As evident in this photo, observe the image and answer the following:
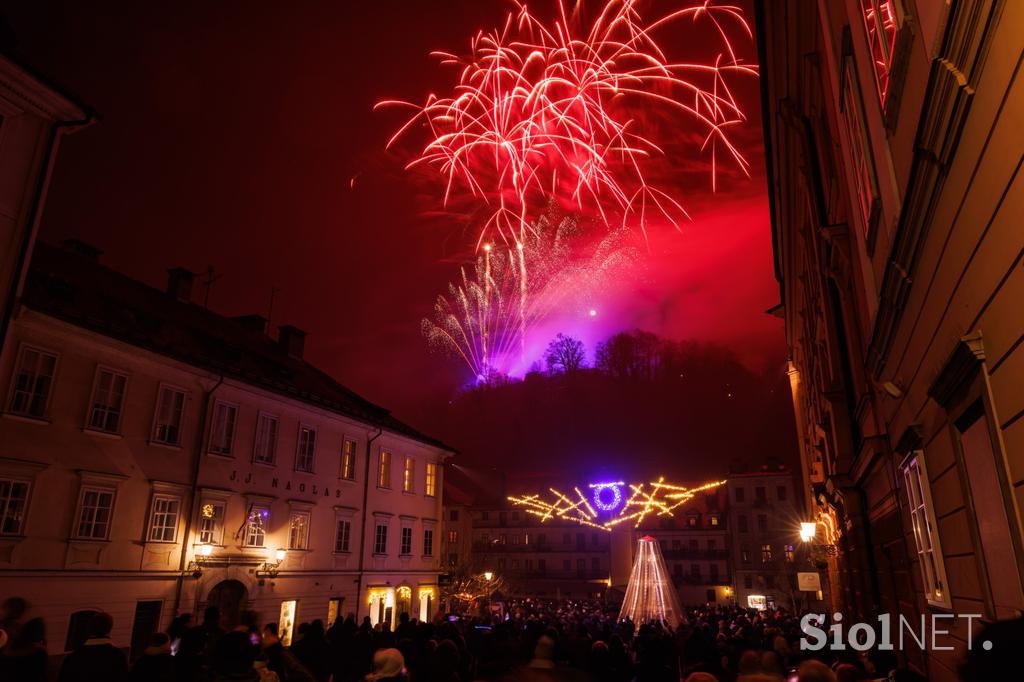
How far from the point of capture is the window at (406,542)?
31.3m

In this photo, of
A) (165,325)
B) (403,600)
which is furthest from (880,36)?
(403,600)

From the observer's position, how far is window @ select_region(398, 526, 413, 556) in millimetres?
31266

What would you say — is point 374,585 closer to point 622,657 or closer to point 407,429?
point 407,429

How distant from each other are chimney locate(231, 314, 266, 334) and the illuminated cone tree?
21.9 m

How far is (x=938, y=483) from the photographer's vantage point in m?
6.14

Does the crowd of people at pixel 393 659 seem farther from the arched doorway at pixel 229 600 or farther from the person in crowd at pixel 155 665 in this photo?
the arched doorway at pixel 229 600

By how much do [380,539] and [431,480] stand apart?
556 centimetres

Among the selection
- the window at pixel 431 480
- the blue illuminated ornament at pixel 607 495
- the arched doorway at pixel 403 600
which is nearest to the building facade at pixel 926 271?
the blue illuminated ornament at pixel 607 495

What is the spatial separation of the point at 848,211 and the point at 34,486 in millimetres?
19316

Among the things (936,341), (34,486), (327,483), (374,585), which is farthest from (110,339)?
(936,341)

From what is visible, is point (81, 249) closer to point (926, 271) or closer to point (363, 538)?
point (363, 538)

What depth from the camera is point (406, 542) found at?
31.7 m

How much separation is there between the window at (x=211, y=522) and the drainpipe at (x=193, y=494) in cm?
37

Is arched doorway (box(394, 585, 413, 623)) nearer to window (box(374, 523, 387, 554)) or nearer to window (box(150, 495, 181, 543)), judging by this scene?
window (box(374, 523, 387, 554))
